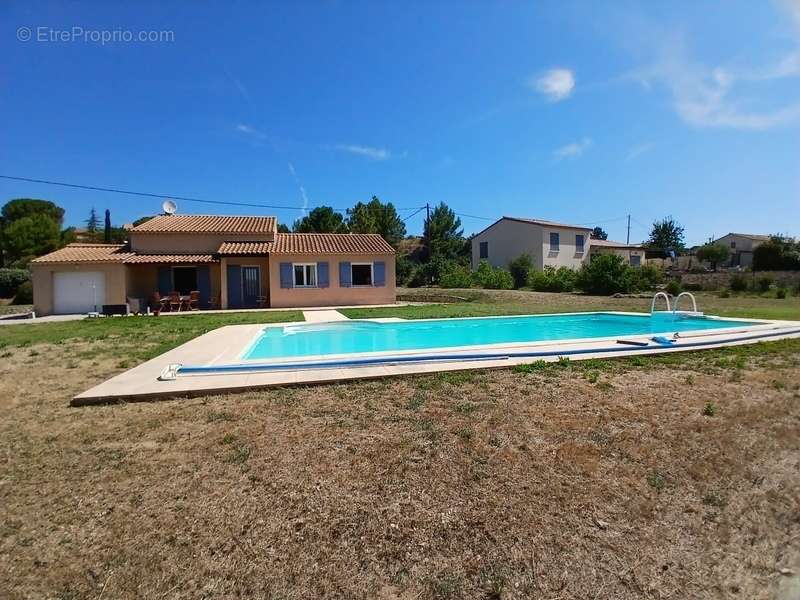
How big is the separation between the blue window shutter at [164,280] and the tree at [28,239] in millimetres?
26270

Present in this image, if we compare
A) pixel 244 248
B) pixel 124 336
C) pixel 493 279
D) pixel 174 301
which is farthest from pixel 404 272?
pixel 124 336

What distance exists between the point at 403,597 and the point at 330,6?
15912 mm

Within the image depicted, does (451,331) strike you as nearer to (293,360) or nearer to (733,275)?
(293,360)

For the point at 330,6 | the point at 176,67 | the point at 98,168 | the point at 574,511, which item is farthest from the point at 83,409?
the point at 98,168

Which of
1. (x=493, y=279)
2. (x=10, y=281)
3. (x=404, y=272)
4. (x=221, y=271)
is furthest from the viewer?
(x=404, y=272)

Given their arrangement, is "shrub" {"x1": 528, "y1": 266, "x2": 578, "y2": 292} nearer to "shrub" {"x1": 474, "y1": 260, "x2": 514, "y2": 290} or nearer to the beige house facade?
"shrub" {"x1": 474, "y1": 260, "x2": 514, "y2": 290}

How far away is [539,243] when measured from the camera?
138 feet

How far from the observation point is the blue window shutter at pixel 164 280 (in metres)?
24.1

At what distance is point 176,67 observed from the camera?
62.0 ft

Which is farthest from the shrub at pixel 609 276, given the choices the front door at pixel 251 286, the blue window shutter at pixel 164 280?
the blue window shutter at pixel 164 280

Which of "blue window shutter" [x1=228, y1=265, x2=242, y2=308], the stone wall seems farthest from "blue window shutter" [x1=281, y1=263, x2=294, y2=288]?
the stone wall

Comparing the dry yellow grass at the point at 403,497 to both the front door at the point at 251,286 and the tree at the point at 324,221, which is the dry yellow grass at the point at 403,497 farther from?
the tree at the point at 324,221

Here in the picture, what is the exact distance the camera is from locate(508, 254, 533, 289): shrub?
132 feet

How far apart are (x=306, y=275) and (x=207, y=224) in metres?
8.04
